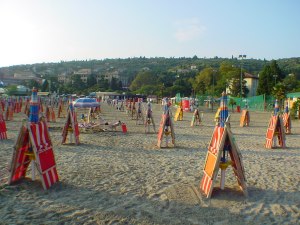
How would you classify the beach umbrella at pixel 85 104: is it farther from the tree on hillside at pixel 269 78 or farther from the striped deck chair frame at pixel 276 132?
the tree on hillside at pixel 269 78

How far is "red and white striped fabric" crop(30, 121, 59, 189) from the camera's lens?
713cm

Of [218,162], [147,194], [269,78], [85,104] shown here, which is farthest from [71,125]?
[269,78]

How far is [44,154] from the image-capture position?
7.34 meters

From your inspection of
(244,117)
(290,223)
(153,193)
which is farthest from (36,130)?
(244,117)

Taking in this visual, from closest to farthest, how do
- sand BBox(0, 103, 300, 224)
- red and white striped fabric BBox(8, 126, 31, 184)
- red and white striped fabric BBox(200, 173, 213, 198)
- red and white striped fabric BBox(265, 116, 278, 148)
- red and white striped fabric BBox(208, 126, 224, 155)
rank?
sand BBox(0, 103, 300, 224), red and white striped fabric BBox(200, 173, 213, 198), red and white striped fabric BBox(208, 126, 224, 155), red and white striped fabric BBox(8, 126, 31, 184), red and white striped fabric BBox(265, 116, 278, 148)

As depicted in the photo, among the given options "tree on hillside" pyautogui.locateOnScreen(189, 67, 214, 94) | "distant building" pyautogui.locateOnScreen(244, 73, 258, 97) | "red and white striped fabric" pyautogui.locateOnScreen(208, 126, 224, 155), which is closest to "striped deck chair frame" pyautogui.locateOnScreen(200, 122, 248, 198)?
"red and white striped fabric" pyautogui.locateOnScreen(208, 126, 224, 155)

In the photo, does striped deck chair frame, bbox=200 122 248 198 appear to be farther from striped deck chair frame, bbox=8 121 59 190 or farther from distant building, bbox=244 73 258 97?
distant building, bbox=244 73 258 97

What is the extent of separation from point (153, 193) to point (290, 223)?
2.56 m

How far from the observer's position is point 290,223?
5.55 meters

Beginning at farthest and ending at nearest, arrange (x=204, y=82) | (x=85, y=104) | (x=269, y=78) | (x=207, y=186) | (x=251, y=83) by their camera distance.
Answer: (x=204, y=82), (x=251, y=83), (x=269, y=78), (x=85, y=104), (x=207, y=186)

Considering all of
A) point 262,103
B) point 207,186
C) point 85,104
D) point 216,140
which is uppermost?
point 216,140

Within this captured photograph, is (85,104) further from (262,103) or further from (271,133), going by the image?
(262,103)

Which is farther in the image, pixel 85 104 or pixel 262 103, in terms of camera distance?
pixel 262 103

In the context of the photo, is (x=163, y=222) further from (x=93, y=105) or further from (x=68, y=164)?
(x=93, y=105)
